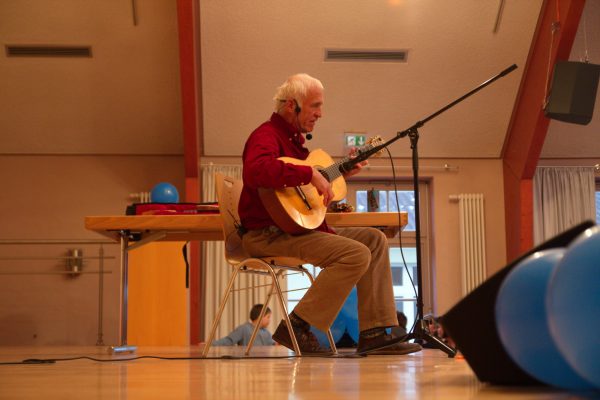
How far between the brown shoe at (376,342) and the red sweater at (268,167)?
452mm

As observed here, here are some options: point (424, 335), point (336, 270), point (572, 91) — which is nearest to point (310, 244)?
point (336, 270)

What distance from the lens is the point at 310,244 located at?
2719 mm

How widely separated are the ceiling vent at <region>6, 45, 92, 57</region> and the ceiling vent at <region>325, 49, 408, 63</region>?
77.5 inches

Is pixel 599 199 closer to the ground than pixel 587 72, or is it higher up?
closer to the ground

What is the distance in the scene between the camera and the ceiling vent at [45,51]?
6172 millimetres

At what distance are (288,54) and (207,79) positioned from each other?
2.28 ft

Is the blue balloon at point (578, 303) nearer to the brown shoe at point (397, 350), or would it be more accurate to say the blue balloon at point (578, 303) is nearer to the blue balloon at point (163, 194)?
the brown shoe at point (397, 350)

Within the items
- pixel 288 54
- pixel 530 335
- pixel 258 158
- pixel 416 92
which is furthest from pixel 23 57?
pixel 530 335

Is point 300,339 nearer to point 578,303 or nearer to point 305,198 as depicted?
point 305,198

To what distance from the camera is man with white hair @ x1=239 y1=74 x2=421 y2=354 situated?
2.67m

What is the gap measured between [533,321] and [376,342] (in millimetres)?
1868

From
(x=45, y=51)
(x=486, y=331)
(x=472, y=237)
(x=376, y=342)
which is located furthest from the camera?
(x=472, y=237)

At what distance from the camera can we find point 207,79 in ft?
20.8

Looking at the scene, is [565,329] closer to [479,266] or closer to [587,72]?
[587,72]
